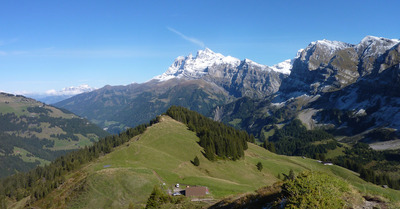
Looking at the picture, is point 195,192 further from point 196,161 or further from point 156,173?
point 196,161

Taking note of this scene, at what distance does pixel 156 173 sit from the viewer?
7881 cm

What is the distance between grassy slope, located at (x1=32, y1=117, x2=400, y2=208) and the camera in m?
67.6

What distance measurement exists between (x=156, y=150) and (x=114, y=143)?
43255 millimetres

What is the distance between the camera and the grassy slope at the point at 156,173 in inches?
2660

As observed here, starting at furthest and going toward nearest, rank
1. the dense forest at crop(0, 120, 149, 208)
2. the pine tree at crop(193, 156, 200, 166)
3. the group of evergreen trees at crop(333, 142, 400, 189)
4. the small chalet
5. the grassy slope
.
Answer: the group of evergreen trees at crop(333, 142, 400, 189) < the pine tree at crop(193, 156, 200, 166) < the dense forest at crop(0, 120, 149, 208) < the grassy slope < the small chalet

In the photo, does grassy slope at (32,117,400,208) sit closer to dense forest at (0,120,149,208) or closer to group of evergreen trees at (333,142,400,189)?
dense forest at (0,120,149,208)

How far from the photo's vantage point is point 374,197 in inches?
505

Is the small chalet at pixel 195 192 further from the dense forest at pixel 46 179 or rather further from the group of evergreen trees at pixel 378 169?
the group of evergreen trees at pixel 378 169

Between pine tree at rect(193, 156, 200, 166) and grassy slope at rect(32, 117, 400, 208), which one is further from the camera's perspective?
pine tree at rect(193, 156, 200, 166)

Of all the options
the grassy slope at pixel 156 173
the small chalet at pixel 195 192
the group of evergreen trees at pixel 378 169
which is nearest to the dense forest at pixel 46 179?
the grassy slope at pixel 156 173

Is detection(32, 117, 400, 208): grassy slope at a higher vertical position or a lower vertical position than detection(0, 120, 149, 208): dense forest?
higher

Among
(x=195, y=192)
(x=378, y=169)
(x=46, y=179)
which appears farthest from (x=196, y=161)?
(x=378, y=169)

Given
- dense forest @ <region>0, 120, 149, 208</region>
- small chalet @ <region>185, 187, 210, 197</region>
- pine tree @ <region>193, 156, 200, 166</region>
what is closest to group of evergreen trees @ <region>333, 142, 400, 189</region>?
pine tree @ <region>193, 156, 200, 166</region>

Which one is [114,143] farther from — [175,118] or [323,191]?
[323,191]
